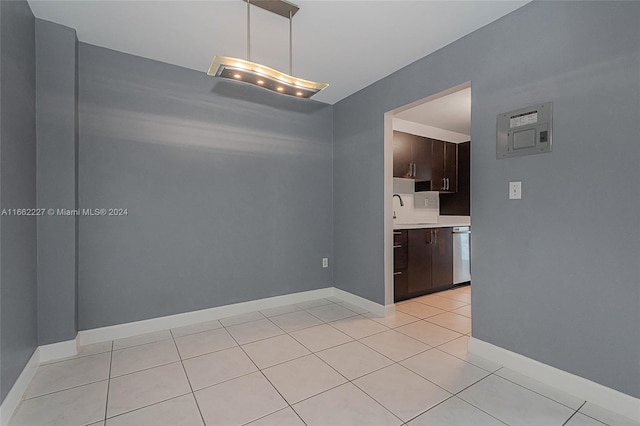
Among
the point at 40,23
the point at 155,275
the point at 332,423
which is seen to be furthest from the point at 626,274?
the point at 40,23

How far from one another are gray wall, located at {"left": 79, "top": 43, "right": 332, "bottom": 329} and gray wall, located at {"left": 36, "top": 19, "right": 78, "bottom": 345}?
209 mm

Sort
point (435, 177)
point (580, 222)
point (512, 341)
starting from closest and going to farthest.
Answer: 1. point (580, 222)
2. point (512, 341)
3. point (435, 177)

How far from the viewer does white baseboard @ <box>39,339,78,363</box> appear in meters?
2.19

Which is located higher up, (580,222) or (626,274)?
(580,222)

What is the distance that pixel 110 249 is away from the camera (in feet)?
8.50

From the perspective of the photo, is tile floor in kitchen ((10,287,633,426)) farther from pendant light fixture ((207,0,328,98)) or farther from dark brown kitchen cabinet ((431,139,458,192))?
dark brown kitchen cabinet ((431,139,458,192))

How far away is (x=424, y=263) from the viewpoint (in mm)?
3826

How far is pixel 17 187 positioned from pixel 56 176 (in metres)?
0.45

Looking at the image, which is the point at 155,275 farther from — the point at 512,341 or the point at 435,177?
the point at 435,177

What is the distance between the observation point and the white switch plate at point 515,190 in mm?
2047

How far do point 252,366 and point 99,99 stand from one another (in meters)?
2.61

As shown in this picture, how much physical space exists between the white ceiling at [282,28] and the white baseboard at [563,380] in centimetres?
247

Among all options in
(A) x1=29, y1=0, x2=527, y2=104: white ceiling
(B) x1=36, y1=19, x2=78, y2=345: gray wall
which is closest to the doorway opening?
(A) x1=29, y1=0, x2=527, y2=104: white ceiling

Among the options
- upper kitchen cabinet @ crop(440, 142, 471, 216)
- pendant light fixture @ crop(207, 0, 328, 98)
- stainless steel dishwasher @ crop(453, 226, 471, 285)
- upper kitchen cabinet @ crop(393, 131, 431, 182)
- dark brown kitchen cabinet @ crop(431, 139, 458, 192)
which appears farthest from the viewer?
upper kitchen cabinet @ crop(440, 142, 471, 216)
